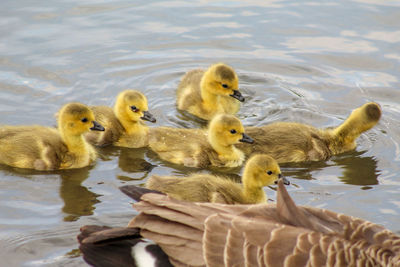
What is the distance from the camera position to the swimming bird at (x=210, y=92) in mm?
7098

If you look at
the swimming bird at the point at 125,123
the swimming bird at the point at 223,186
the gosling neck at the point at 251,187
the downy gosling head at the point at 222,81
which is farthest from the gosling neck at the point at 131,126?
the gosling neck at the point at 251,187

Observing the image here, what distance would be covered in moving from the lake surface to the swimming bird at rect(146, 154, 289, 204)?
311mm

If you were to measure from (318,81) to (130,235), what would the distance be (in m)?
4.68

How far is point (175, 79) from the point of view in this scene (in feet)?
26.3

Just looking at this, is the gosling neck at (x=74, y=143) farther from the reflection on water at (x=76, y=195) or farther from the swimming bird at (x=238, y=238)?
the swimming bird at (x=238, y=238)

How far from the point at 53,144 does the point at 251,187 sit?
183 centimetres

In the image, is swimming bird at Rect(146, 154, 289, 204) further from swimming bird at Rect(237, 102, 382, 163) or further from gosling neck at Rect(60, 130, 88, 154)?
gosling neck at Rect(60, 130, 88, 154)

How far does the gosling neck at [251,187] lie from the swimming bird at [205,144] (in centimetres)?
75

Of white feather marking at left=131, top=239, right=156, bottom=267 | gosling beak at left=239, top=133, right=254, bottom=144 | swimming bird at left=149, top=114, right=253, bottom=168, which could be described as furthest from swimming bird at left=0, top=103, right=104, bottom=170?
white feather marking at left=131, top=239, right=156, bottom=267

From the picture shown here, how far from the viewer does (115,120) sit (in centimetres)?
665

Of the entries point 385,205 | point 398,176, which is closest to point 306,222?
point 385,205

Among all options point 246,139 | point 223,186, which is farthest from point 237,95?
point 223,186

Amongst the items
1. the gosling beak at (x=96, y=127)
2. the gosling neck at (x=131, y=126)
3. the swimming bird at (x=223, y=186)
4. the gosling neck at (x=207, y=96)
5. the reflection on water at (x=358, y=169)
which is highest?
the gosling neck at (x=207, y=96)

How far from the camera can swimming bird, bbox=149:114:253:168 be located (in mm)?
6203
